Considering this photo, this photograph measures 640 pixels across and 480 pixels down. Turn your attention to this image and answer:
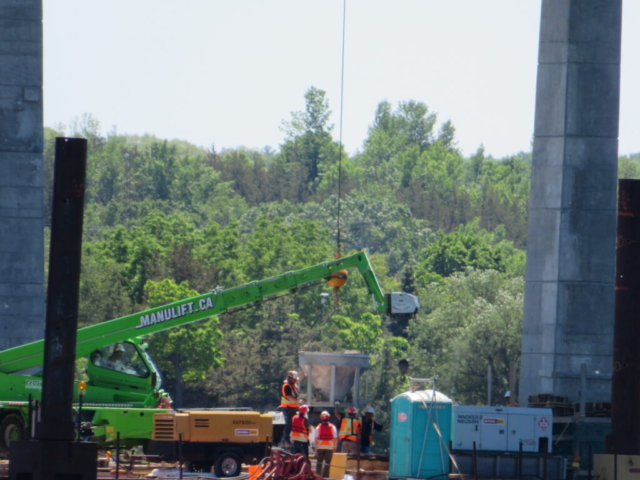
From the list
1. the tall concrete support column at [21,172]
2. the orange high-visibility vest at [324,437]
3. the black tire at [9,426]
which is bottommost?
the black tire at [9,426]

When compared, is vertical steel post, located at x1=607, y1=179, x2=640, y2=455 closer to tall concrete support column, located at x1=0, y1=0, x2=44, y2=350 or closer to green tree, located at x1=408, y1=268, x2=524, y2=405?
tall concrete support column, located at x1=0, y1=0, x2=44, y2=350

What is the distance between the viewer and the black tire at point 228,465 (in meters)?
26.8

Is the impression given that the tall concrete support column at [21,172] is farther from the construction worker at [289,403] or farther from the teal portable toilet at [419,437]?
the teal portable toilet at [419,437]

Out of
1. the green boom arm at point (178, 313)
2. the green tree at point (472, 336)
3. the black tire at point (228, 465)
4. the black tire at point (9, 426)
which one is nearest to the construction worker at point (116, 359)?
the green boom arm at point (178, 313)

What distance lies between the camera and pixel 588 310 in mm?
33406

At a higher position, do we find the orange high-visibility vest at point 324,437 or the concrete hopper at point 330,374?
the concrete hopper at point 330,374

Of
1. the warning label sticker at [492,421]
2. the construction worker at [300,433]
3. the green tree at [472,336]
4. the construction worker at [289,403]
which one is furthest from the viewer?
the green tree at [472,336]

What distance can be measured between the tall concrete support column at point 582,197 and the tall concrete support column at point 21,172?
13114 millimetres

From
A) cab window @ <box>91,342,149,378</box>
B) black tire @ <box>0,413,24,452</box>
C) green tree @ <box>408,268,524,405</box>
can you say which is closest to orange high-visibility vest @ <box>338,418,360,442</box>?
cab window @ <box>91,342,149,378</box>

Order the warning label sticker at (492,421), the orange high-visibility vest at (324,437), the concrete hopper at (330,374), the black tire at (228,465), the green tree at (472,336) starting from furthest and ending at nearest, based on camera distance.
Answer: the green tree at (472,336) < the concrete hopper at (330,374) < the warning label sticker at (492,421) < the black tire at (228,465) < the orange high-visibility vest at (324,437)

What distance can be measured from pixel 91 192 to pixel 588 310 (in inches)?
5986

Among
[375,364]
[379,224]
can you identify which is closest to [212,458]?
[375,364]

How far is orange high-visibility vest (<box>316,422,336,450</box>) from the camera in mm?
26047

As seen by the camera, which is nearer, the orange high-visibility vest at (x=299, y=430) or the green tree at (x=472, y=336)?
the orange high-visibility vest at (x=299, y=430)
